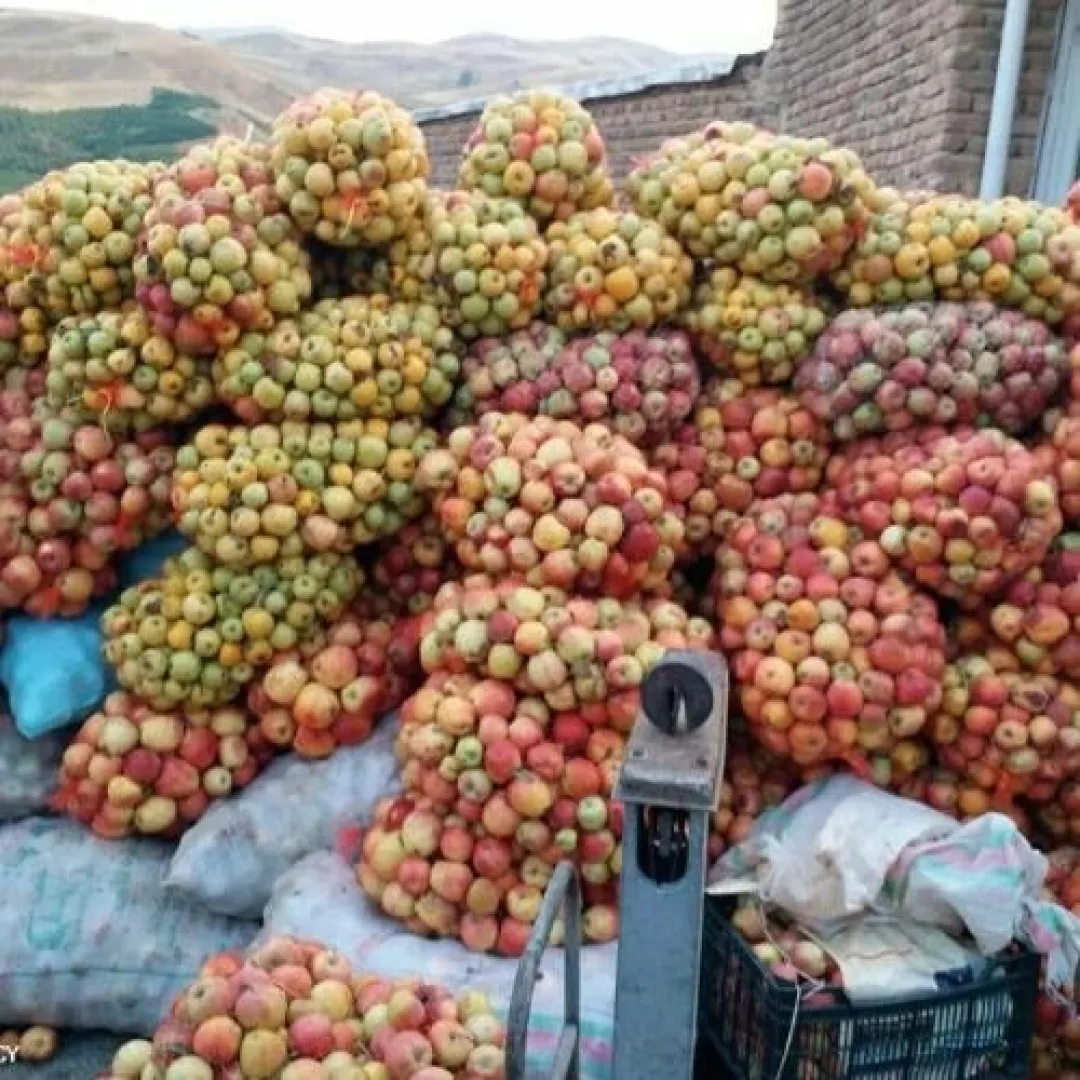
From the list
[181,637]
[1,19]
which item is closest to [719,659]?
[181,637]

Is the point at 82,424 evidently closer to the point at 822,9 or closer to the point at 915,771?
the point at 915,771

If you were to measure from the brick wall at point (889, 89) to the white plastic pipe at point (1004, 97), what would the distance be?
15 cm

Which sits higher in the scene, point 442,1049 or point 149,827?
point 442,1049

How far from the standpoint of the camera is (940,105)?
5.74 meters

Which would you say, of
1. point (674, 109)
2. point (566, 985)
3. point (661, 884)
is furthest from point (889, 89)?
point (661, 884)

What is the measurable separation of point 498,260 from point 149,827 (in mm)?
1550

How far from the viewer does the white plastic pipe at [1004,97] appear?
5153 mm

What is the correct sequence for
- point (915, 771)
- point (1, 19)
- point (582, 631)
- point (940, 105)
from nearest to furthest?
point (582, 631) < point (915, 771) < point (940, 105) < point (1, 19)

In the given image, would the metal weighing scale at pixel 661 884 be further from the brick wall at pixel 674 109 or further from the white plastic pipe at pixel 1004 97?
the brick wall at pixel 674 109

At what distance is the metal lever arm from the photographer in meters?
1.54

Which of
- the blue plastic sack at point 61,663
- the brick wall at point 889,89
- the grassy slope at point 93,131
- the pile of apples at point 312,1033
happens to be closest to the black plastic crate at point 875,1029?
the pile of apples at point 312,1033

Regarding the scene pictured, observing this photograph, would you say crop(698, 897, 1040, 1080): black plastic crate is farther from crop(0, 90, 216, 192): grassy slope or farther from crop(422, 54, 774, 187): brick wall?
crop(0, 90, 216, 192): grassy slope

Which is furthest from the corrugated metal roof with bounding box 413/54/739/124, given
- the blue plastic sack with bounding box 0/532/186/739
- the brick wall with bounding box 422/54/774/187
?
the blue plastic sack with bounding box 0/532/186/739

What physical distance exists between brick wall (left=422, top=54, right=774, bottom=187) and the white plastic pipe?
3504 mm
